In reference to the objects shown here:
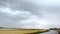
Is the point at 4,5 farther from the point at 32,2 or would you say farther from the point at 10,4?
the point at 32,2

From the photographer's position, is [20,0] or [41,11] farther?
[41,11]

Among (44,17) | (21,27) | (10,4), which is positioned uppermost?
(10,4)

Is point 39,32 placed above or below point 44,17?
below

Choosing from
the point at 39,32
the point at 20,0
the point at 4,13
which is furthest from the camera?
the point at 39,32

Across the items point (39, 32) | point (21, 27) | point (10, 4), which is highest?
point (10, 4)

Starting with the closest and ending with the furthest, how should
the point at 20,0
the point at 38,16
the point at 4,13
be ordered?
the point at 20,0 → the point at 4,13 → the point at 38,16

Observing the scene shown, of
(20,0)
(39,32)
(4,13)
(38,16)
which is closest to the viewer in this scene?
(20,0)

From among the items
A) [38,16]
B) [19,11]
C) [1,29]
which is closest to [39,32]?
[38,16]

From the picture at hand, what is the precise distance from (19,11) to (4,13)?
0.30 meters

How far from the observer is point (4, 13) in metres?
2.14

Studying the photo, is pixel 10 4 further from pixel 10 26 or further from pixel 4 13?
pixel 10 26

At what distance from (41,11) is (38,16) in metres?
0.26

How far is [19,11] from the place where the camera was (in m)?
2.17

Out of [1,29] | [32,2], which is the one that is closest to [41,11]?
[32,2]
